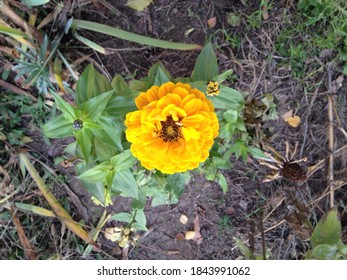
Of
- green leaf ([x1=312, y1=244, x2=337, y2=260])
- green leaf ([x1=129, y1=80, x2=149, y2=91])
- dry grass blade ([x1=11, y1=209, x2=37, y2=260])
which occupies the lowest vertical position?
dry grass blade ([x1=11, y1=209, x2=37, y2=260])

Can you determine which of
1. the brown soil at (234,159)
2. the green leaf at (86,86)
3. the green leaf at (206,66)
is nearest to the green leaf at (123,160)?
the green leaf at (86,86)

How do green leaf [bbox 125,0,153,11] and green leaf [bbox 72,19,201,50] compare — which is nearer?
green leaf [bbox 72,19,201,50]

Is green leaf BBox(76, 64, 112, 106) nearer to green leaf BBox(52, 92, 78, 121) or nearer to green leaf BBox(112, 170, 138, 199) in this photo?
green leaf BBox(52, 92, 78, 121)

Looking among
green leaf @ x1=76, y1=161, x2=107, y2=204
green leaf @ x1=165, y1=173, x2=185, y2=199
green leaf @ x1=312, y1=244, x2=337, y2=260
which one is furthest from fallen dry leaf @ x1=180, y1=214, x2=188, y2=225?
green leaf @ x1=312, y1=244, x2=337, y2=260

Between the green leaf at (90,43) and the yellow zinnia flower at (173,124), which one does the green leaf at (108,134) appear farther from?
the green leaf at (90,43)

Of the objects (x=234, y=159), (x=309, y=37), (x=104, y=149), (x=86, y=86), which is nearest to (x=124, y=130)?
(x=104, y=149)
